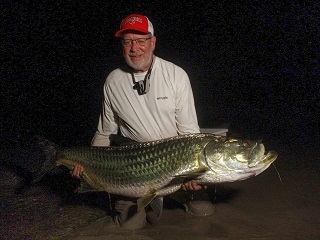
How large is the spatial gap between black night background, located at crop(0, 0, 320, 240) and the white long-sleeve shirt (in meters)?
1.09

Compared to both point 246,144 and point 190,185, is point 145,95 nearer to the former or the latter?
point 190,185

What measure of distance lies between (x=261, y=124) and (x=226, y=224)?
18.0ft

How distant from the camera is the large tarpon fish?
8.09ft

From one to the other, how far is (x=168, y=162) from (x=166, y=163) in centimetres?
→ 2

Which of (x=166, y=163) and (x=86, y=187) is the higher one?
(x=166, y=163)

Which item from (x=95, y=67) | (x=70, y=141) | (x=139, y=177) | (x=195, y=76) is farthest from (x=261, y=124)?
(x=95, y=67)

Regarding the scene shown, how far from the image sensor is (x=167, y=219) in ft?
11.6

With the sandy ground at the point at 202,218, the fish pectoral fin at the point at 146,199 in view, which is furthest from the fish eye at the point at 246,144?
the sandy ground at the point at 202,218

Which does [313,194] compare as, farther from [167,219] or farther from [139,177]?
[139,177]

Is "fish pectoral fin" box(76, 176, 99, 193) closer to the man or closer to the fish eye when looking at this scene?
the man

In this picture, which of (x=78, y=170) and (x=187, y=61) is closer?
(x=78, y=170)

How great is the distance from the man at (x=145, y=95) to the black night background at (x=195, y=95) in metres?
0.58

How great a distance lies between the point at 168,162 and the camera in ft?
8.62

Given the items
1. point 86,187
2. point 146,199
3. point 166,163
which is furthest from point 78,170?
point 166,163
